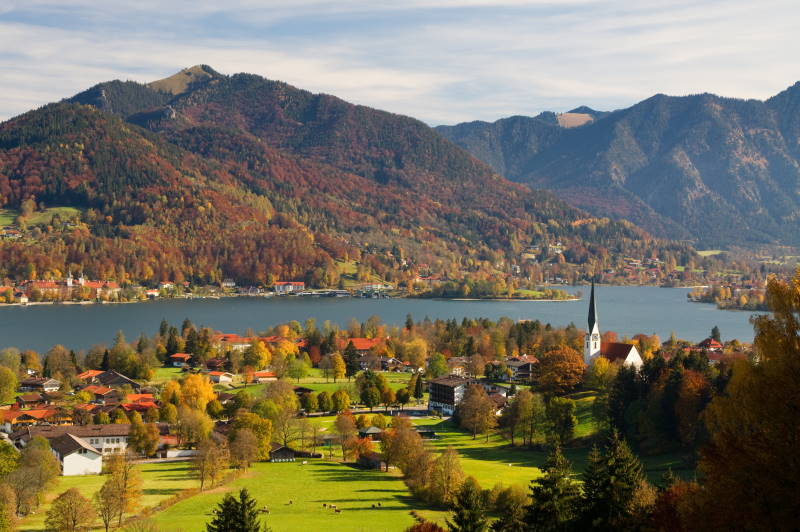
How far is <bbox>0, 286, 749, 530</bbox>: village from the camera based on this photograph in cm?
3709

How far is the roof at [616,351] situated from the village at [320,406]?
110 mm

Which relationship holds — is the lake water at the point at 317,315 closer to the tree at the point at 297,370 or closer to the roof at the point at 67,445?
the tree at the point at 297,370

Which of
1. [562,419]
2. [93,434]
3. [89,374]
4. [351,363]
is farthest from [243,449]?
[89,374]

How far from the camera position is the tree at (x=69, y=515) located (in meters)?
27.8

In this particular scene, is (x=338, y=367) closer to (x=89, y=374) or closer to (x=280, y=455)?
(x=89, y=374)

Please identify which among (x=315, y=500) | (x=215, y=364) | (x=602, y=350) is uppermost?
(x=602, y=350)

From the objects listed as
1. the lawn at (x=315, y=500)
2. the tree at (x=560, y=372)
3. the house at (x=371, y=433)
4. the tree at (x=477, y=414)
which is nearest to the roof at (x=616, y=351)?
the tree at (x=560, y=372)

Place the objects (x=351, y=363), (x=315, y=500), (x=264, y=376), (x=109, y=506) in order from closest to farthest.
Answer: (x=109, y=506) → (x=315, y=500) → (x=264, y=376) → (x=351, y=363)

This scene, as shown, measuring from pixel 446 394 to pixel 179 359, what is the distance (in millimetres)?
27460

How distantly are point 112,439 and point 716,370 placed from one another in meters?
30.4

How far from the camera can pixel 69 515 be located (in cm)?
2786

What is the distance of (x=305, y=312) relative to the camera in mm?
123500

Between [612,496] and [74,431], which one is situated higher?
[612,496]

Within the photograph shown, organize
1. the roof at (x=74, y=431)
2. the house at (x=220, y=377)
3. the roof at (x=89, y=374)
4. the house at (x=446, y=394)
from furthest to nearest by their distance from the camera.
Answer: the house at (x=220, y=377), the roof at (x=89, y=374), the house at (x=446, y=394), the roof at (x=74, y=431)
